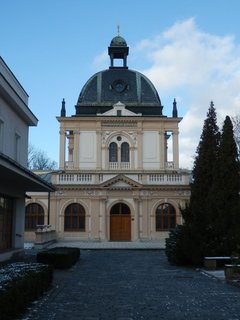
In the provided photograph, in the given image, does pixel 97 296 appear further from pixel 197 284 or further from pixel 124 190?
pixel 124 190

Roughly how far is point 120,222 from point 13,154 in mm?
18893

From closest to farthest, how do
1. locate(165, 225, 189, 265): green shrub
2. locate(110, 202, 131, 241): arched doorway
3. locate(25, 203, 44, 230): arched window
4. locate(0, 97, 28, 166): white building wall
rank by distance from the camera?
1. locate(165, 225, 189, 265): green shrub
2. locate(0, 97, 28, 166): white building wall
3. locate(110, 202, 131, 241): arched doorway
4. locate(25, 203, 44, 230): arched window

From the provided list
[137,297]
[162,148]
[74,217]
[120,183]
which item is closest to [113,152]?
[120,183]

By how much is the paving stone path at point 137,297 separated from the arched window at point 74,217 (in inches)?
847

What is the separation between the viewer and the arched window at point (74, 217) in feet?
128

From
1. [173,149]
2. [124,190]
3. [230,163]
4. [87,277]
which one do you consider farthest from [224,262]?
[173,149]

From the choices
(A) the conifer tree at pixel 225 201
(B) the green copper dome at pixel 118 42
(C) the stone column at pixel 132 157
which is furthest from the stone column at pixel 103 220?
(A) the conifer tree at pixel 225 201

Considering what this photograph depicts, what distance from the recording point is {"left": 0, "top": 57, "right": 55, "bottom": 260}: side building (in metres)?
19.1

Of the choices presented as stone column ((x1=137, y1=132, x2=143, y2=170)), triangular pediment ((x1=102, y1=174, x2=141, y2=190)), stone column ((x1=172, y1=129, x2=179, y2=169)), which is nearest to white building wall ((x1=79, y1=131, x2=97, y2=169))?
triangular pediment ((x1=102, y1=174, x2=141, y2=190))

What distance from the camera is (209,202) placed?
1897cm

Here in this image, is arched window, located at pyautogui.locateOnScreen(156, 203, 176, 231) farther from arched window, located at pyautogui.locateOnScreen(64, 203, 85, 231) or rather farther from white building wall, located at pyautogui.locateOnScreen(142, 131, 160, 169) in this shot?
arched window, located at pyautogui.locateOnScreen(64, 203, 85, 231)

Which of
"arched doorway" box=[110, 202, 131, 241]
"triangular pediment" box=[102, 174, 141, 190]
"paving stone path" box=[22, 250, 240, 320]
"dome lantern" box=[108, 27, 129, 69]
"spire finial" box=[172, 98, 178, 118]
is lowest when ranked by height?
"paving stone path" box=[22, 250, 240, 320]

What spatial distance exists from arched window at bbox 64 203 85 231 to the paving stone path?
21.5 meters

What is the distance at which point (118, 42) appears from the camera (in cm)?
4759
